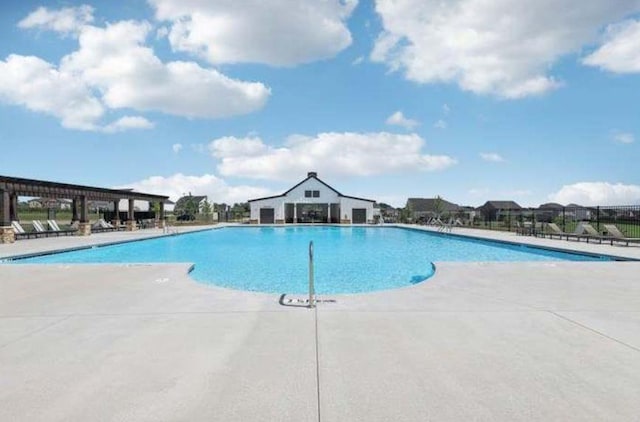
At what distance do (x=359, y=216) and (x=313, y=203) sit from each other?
6082 millimetres

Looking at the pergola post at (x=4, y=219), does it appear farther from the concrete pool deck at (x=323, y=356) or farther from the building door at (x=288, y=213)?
the building door at (x=288, y=213)

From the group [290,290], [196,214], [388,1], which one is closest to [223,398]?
[290,290]

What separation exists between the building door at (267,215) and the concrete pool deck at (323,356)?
41.4 meters

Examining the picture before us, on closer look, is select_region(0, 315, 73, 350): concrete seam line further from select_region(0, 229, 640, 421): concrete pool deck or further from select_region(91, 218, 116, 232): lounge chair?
select_region(91, 218, 116, 232): lounge chair

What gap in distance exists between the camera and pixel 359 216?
48.7m

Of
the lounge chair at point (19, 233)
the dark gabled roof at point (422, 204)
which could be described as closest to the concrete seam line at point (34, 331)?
the lounge chair at point (19, 233)

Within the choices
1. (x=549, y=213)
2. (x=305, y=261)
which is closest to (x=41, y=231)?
(x=305, y=261)

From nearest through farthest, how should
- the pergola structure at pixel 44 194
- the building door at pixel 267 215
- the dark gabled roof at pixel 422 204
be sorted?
1. the pergola structure at pixel 44 194
2. the building door at pixel 267 215
3. the dark gabled roof at pixel 422 204

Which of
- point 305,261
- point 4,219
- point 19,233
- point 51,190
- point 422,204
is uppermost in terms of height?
point 422,204

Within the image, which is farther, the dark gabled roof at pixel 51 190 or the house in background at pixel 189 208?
the house in background at pixel 189 208

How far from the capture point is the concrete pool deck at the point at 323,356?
9.38 feet

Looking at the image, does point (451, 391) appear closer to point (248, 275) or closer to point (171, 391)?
point (171, 391)

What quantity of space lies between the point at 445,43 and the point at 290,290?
1158 cm

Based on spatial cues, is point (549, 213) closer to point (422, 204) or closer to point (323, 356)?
point (422, 204)
